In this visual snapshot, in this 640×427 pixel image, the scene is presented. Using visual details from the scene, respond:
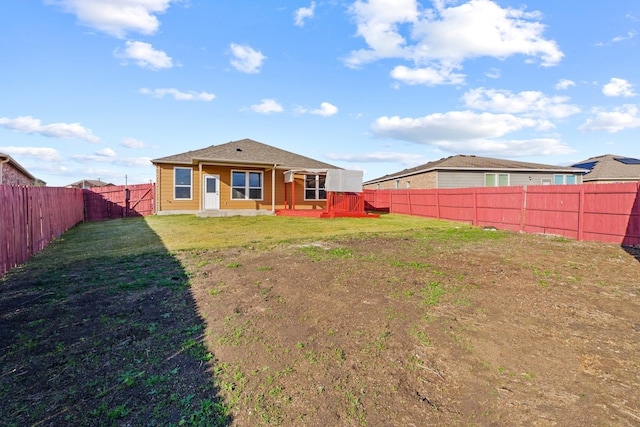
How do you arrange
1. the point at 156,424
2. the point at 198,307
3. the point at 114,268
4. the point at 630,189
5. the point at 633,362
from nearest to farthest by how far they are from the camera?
1. the point at 156,424
2. the point at 633,362
3. the point at 198,307
4. the point at 114,268
5. the point at 630,189

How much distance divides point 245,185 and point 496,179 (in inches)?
711

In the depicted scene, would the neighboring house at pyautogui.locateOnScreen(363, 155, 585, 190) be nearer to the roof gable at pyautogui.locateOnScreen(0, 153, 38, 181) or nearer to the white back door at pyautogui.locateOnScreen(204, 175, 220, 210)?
the white back door at pyautogui.locateOnScreen(204, 175, 220, 210)

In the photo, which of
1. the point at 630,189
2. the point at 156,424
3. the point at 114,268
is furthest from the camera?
the point at 630,189

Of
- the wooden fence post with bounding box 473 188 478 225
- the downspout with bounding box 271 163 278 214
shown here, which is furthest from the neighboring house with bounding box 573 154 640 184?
the downspout with bounding box 271 163 278 214

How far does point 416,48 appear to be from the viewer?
15.2m

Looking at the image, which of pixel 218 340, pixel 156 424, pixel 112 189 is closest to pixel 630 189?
pixel 218 340

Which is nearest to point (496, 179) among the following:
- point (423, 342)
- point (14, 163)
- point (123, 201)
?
point (423, 342)

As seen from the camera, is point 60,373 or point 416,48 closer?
point 60,373

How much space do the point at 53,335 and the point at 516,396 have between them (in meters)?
4.35

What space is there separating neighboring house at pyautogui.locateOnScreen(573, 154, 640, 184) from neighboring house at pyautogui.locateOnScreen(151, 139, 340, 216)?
25.0 meters

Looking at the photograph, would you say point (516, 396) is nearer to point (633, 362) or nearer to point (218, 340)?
point (633, 362)

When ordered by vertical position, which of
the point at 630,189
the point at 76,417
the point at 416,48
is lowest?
the point at 76,417

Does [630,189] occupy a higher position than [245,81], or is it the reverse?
[245,81]

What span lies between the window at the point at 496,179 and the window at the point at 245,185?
16503 millimetres
